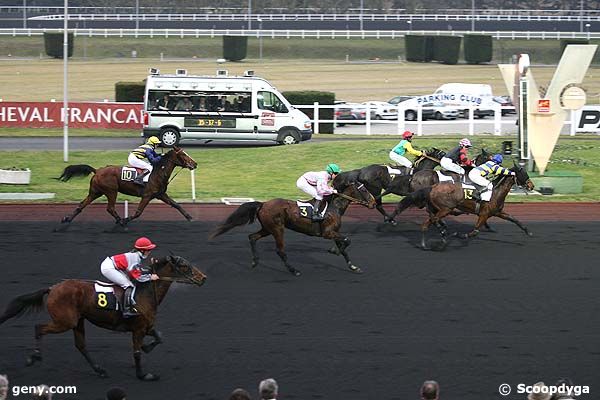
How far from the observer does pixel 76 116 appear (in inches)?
1601

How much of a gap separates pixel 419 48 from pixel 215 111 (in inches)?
1638

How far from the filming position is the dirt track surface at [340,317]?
41.0ft

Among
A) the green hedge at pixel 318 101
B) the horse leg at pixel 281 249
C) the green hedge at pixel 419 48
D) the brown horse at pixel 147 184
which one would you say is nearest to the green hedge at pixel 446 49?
the green hedge at pixel 419 48

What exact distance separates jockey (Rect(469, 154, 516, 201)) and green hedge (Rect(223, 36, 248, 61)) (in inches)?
2117

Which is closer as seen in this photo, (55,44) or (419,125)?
(419,125)

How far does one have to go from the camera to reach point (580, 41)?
71.9m

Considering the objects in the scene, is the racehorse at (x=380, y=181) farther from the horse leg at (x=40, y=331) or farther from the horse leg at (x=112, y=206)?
the horse leg at (x=40, y=331)

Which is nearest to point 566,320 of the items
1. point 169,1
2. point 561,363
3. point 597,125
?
point 561,363

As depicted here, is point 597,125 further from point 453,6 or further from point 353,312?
point 453,6

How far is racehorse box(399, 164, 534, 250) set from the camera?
2002cm

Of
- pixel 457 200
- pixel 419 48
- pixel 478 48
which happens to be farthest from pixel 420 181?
pixel 419 48

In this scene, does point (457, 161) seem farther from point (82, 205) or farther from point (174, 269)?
point (174, 269)

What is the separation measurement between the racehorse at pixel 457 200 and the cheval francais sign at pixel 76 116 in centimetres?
2206

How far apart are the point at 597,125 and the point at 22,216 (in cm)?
2310
